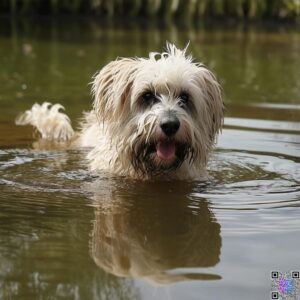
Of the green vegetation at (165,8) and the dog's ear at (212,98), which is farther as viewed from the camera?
the green vegetation at (165,8)

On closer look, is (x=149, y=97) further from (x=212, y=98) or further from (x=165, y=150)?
(x=212, y=98)

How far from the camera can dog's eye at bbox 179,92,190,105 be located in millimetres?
6164

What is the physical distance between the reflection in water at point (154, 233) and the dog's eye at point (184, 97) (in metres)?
0.67

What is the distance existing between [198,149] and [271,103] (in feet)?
15.0

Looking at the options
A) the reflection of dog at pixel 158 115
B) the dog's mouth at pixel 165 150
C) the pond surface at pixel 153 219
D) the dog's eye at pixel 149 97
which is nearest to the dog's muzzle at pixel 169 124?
the reflection of dog at pixel 158 115

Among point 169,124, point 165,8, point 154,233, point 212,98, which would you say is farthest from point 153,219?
point 165,8

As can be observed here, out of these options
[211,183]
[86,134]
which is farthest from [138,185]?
[86,134]

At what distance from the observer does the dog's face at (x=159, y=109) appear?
592 cm

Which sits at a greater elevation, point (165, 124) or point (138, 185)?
point (165, 124)

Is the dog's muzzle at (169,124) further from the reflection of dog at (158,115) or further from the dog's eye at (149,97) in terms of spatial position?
the dog's eye at (149,97)

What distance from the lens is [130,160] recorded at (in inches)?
246

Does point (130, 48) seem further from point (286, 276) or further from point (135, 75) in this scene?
point (286, 276)

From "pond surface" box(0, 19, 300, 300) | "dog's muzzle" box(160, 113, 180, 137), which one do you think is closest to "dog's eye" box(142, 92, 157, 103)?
"dog's muzzle" box(160, 113, 180, 137)

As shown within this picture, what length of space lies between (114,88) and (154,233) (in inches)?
68.8
